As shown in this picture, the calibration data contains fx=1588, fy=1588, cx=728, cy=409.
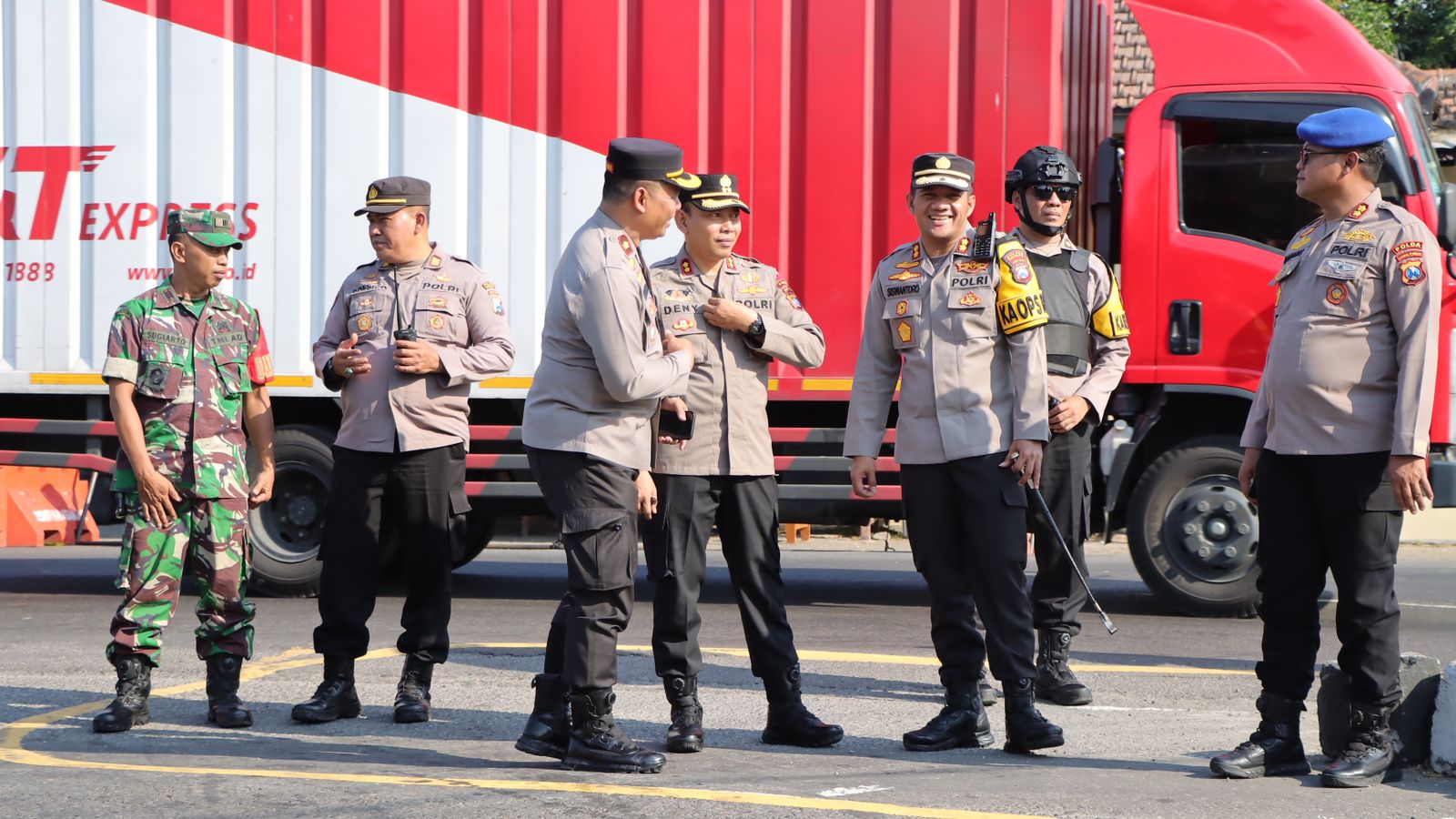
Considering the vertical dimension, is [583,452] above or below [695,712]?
above

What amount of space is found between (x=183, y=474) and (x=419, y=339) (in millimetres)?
917

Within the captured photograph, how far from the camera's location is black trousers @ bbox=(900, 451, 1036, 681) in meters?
5.00

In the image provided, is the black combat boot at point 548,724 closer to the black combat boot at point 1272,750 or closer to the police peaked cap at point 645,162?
the police peaked cap at point 645,162

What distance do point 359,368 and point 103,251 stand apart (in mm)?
3899

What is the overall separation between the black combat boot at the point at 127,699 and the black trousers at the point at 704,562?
70.2 inches

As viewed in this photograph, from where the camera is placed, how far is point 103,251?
8.77 metres

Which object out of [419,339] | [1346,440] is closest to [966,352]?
[1346,440]

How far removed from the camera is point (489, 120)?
8453 millimetres

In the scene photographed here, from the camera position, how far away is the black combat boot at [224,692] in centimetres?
540

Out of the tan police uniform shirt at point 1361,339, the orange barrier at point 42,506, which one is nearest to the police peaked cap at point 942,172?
the tan police uniform shirt at point 1361,339

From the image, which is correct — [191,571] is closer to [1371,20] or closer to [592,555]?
[592,555]

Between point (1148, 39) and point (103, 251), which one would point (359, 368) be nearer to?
point (103, 251)

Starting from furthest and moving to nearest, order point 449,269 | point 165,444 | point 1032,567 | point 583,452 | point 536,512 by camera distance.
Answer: point 1032,567 < point 536,512 < point 449,269 < point 165,444 < point 583,452

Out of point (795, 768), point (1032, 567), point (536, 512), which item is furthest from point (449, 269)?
point (1032, 567)
